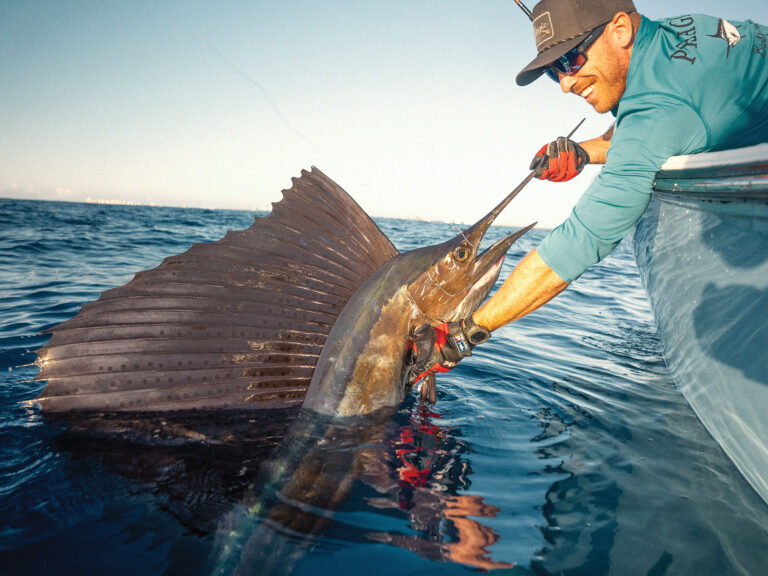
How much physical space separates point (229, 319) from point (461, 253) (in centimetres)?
122

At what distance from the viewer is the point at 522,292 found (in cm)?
197

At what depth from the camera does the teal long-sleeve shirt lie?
166cm

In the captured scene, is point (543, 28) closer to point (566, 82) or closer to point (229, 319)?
point (566, 82)

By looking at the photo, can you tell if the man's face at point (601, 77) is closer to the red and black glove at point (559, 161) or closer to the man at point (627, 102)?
the man at point (627, 102)

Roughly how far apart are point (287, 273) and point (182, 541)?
4.10ft

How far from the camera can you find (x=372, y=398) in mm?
2143

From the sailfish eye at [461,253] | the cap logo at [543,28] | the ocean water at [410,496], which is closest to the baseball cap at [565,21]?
the cap logo at [543,28]

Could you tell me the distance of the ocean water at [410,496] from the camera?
1438 millimetres

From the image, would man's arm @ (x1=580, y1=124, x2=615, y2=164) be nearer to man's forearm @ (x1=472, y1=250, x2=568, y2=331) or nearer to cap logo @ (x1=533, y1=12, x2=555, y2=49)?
cap logo @ (x1=533, y1=12, x2=555, y2=49)

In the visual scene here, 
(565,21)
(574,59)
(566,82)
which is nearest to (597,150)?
(566,82)

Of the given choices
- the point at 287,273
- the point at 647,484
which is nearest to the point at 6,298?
the point at 287,273

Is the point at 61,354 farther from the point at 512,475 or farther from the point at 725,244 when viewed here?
the point at 725,244

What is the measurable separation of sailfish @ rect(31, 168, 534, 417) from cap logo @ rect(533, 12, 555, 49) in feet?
2.63

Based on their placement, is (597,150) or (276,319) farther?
(597,150)
